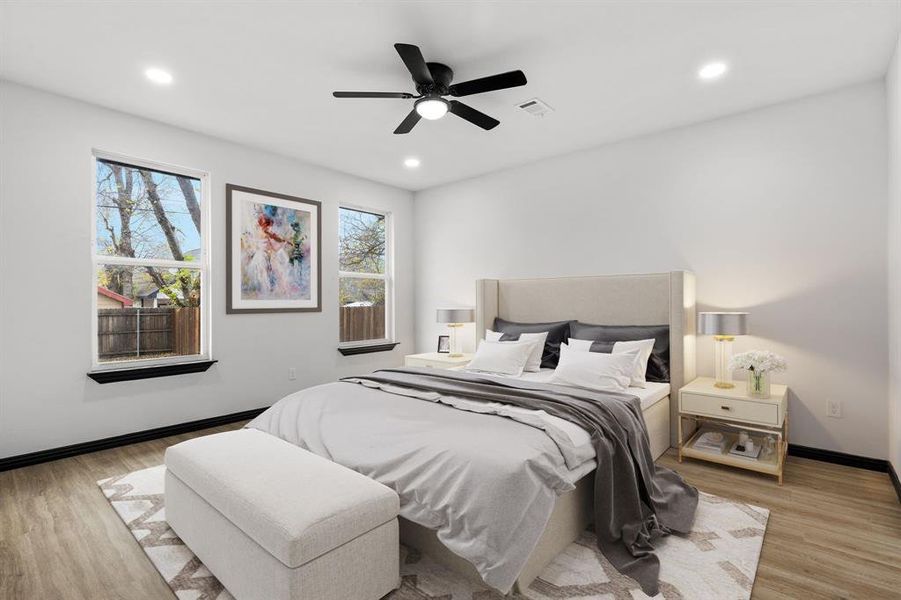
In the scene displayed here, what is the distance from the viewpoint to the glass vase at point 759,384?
10.00ft

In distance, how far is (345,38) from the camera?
2.66 meters

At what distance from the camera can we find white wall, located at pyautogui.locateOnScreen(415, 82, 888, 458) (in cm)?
318

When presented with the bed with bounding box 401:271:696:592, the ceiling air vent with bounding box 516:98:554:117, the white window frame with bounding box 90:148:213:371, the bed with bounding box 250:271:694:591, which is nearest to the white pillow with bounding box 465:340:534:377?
the bed with bounding box 401:271:696:592

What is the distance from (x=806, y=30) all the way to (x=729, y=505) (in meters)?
2.75

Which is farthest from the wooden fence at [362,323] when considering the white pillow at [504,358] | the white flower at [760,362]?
the white flower at [760,362]

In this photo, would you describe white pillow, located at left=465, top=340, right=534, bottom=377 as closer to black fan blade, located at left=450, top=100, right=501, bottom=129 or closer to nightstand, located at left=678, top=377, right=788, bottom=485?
nightstand, located at left=678, top=377, right=788, bottom=485

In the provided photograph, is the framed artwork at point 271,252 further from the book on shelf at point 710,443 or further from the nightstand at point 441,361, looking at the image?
the book on shelf at point 710,443

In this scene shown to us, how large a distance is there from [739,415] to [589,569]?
176 centimetres

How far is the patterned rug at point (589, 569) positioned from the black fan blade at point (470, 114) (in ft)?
8.43

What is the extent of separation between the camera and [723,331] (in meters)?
3.29

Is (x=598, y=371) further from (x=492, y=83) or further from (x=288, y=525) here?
(x=288, y=525)

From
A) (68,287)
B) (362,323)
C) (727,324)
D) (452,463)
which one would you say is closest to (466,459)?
(452,463)

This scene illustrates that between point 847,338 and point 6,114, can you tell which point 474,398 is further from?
point 6,114

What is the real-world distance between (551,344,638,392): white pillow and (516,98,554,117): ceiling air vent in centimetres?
194
